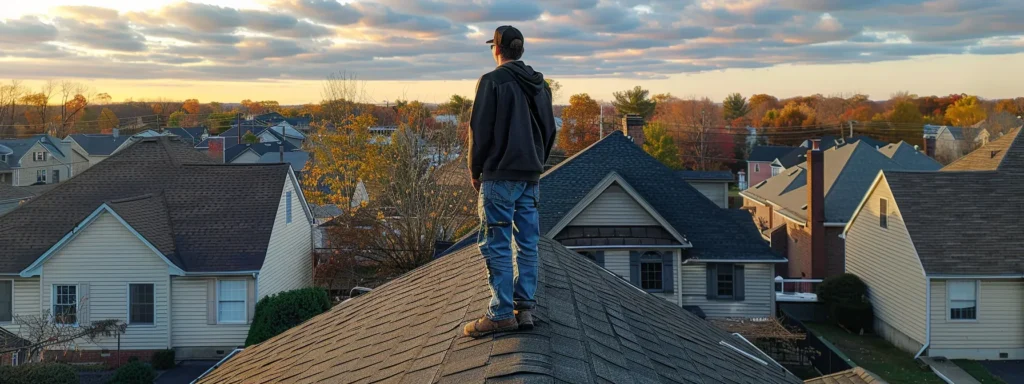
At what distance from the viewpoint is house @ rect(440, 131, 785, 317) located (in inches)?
1081

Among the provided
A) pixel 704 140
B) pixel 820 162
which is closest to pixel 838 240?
pixel 820 162

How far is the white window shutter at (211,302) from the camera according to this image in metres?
28.9

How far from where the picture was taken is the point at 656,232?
91.0 feet

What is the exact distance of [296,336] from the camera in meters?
8.46

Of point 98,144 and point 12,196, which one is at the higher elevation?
point 98,144

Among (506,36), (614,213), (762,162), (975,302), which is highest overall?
(506,36)

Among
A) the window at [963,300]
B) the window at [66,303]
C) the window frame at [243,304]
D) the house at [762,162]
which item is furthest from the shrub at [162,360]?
the house at [762,162]

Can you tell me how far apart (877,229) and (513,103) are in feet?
104

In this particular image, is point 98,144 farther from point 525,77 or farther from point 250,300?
point 525,77

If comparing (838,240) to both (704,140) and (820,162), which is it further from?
(704,140)

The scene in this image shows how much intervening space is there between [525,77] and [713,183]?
1263 inches

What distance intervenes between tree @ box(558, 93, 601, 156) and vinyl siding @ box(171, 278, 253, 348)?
48.8 metres

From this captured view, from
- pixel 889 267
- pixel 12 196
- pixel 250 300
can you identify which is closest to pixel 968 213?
pixel 889 267

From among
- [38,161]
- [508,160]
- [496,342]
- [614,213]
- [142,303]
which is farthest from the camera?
[38,161]
